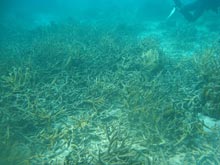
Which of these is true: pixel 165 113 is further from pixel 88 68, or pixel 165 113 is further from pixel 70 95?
pixel 88 68

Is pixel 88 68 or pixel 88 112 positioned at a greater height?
pixel 88 68

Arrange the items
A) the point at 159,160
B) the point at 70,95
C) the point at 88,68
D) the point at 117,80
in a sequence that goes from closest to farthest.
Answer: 1. the point at 159,160
2. the point at 70,95
3. the point at 117,80
4. the point at 88,68

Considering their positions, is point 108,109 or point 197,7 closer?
point 108,109

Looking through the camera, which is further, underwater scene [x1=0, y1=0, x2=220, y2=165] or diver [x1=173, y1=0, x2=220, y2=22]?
diver [x1=173, y1=0, x2=220, y2=22]

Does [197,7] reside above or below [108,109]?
above

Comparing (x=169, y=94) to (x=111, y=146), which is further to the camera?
(x=169, y=94)

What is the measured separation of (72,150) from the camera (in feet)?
17.6

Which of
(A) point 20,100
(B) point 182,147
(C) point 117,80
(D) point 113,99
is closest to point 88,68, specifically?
(C) point 117,80

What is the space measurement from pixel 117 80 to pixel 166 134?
271cm

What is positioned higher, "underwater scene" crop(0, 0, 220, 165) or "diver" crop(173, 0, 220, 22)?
"diver" crop(173, 0, 220, 22)

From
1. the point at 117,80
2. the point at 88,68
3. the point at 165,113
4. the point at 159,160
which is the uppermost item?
the point at 88,68

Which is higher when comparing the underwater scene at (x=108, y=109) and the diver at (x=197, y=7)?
the diver at (x=197, y=7)

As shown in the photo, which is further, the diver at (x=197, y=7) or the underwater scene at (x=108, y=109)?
the diver at (x=197, y=7)

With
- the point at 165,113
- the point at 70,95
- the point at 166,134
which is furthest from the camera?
the point at 70,95
